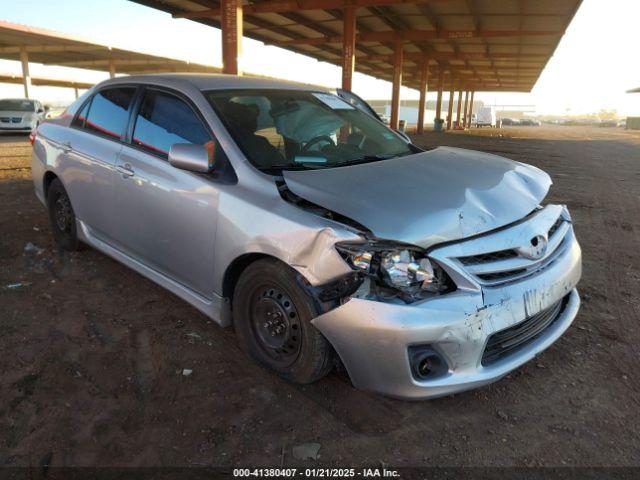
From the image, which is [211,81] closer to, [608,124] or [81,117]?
[81,117]

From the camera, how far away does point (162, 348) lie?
116 inches

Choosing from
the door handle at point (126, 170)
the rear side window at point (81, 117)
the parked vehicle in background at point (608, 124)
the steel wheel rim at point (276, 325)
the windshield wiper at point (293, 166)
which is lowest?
the steel wheel rim at point (276, 325)

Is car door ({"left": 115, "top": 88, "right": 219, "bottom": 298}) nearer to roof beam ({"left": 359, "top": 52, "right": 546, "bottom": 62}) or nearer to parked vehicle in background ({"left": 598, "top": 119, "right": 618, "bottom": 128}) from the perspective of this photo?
roof beam ({"left": 359, "top": 52, "right": 546, "bottom": 62})

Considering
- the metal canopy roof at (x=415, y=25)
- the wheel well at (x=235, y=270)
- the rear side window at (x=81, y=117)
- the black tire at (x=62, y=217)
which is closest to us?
the wheel well at (x=235, y=270)

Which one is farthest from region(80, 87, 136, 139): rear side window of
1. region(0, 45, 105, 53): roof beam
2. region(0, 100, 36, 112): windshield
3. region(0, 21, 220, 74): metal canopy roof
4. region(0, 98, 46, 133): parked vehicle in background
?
region(0, 45, 105, 53): roof beam

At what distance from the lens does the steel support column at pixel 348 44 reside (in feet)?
54.1

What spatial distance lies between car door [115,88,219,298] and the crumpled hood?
0.62 m

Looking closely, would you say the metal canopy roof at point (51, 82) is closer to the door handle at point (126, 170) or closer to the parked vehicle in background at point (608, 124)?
the door handle at point (126, 170)

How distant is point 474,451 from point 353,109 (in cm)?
281

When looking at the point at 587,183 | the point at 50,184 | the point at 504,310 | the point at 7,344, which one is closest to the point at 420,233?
the point at 504,310

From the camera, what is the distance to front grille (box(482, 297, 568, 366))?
7.41 feet

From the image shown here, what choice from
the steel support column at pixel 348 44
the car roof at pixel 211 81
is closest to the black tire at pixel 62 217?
the car roof at pixel 211 81

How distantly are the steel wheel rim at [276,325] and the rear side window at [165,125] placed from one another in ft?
3.16

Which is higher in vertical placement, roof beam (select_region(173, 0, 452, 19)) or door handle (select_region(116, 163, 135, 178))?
roof beam (select_region(173, 0, 452, 19))
